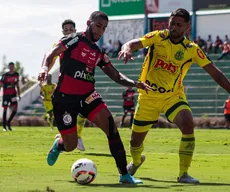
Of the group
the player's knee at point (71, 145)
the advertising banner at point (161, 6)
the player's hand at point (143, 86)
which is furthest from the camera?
the advertising banner at point (161, 6)

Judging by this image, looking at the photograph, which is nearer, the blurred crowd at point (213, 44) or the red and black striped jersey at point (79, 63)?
the red and black striped jersey at point (79, 63)

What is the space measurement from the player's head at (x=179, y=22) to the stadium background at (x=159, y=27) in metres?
31.0

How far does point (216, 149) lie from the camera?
780 inches

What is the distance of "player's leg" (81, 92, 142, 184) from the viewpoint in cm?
1089

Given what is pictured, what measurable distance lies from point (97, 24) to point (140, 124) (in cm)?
192

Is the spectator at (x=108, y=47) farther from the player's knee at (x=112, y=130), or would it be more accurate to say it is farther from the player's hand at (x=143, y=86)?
the player's hand at (x=143, y=86)

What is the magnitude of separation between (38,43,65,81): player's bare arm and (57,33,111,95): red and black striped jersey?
0.41 ft

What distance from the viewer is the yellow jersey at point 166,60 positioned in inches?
456

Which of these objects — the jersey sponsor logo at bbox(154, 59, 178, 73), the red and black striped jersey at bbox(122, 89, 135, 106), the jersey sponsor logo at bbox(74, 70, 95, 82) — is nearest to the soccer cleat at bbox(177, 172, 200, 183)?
the jersey sponsor logo at bbox(154, 59, 178, 73)

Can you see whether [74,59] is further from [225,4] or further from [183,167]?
[225,4]

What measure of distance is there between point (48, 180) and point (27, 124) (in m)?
32.7

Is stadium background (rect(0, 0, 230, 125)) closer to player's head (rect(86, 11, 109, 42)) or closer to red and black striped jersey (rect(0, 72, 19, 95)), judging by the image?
red and black striped jersey (rect(0, 72, 19, 95))

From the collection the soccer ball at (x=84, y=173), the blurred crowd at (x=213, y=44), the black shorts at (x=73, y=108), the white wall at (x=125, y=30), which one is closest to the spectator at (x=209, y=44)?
the blurred crowd at (x=213, y=44)

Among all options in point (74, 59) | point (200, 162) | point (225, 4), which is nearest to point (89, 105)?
point (74, 59)
